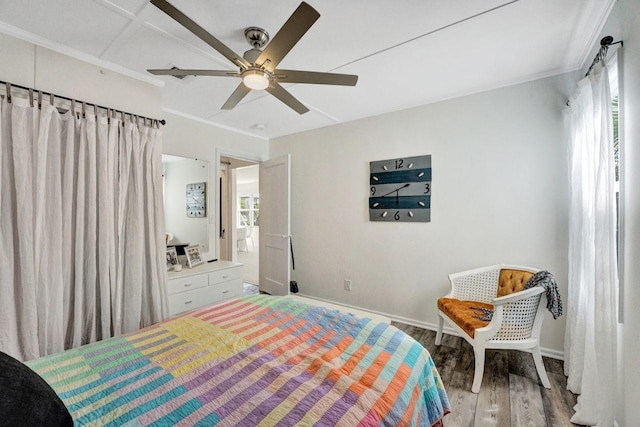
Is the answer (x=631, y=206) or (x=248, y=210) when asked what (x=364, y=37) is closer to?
(x=631, y=206)

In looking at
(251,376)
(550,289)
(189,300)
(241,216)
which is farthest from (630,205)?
(241,216)

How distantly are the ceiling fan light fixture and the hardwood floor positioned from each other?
2.38 metres

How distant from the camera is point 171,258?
2859 millimetres

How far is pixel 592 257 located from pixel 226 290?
3.13 m

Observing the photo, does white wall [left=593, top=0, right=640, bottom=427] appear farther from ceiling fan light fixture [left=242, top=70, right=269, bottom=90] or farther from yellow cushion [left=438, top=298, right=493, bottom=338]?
ceiling fan light fixture [left=242, top=70, right=269, bottom=90]

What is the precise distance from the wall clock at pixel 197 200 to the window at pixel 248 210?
20.8 ft

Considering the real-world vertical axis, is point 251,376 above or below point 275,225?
below

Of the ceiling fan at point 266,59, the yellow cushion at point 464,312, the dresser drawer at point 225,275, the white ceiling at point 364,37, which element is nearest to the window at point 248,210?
the dresser drawer at point 225,275

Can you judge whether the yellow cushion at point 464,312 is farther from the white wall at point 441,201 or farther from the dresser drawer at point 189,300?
the dresser drawer at point 189,300

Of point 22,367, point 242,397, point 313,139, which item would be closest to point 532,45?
point 313,139

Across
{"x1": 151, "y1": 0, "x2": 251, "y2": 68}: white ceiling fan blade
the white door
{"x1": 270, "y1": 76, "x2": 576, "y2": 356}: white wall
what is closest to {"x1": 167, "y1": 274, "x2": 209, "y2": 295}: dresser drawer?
the white door

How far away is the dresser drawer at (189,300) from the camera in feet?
8.29

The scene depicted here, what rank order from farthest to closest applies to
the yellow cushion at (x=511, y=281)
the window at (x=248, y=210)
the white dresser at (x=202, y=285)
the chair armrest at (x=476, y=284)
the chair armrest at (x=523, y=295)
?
the window at (x=248, y=210)
the white dresser at (x=202, y=285)
the chair armrest at (x=476, y=284)
the yellow cushion at (x=511, y=281)
the chair armrest at (x=523, y=295)

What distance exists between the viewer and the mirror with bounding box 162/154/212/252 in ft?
9.56
